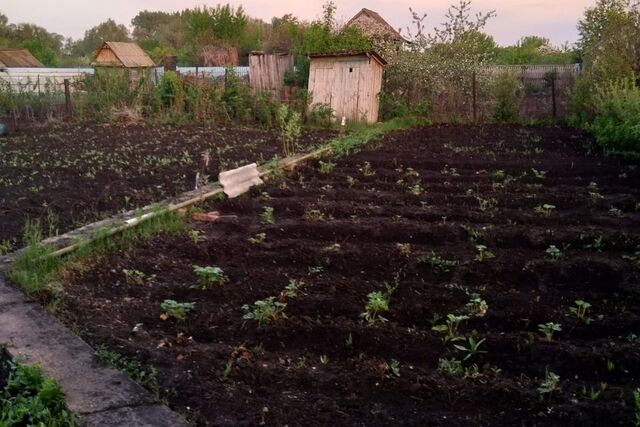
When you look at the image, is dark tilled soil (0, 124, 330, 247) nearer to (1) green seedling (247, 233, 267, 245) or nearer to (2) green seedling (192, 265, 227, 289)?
(1) green seedling (247, 233, 267, 245)

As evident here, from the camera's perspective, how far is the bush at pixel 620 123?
9.21 meters

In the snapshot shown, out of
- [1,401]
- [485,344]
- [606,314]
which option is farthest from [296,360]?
[606,314]

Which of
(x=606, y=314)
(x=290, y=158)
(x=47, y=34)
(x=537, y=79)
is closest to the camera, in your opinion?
(x=606, y=314)

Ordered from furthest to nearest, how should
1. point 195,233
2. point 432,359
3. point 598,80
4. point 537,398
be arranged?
1. point 598,80
2. point 195,233
3. point 432,359
4. point 537,398

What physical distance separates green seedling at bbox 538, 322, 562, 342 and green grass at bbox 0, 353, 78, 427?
2.20m

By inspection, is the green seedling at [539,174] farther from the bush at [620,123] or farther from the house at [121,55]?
the house at [121,55]

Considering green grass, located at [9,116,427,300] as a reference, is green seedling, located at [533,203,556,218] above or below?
above

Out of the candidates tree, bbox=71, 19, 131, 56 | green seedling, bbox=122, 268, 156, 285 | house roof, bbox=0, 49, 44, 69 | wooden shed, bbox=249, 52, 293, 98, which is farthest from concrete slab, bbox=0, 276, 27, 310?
tree, bbox=71, 19, 131, 56

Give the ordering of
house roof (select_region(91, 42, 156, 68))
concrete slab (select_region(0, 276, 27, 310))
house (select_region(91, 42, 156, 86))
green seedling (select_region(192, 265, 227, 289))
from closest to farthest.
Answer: concrete slab (select_region(0, 276, 27, 310)) → green seedling (select_region(192, 265, 227, 289)) → house (select_region(91, 42, 156, 86)) → house roof (select_region(91, 42, 156, 68))

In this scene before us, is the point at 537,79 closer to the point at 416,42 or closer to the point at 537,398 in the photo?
the point at 416,42

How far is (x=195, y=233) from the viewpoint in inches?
198

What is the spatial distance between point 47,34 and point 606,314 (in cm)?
6220

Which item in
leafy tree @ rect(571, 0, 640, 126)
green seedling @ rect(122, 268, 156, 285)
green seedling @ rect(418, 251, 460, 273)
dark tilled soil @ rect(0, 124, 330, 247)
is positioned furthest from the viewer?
leafy tree @ rect(571, 0, 640, 126)

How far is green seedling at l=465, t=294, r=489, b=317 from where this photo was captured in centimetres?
346
